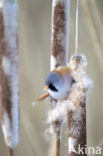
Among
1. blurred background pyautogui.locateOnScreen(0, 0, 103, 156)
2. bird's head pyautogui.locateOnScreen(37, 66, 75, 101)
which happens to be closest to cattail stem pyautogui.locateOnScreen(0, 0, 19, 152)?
bird's head pyautogui.locateOnScreen(37, 66, 75, 101)

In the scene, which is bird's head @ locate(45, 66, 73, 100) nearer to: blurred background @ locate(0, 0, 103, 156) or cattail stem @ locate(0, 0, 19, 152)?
cattail stem @ locate(0, 0, 19, 152)

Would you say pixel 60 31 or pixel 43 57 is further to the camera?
pixel 43 57

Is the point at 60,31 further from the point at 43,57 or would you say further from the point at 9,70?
the point at 43,57

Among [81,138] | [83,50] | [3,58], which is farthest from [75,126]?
[83,50]

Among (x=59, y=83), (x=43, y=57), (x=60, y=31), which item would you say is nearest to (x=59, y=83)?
(x=59, y=83)

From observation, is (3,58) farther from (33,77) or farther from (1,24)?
(33,77)

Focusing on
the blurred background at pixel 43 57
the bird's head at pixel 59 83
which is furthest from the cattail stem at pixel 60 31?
the blurred background at pixel 43 57

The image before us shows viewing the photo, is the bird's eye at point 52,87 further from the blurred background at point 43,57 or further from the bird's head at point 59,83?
the blurred background at point 43,57

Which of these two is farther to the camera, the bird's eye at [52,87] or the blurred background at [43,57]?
the blurred background at [43,57]
